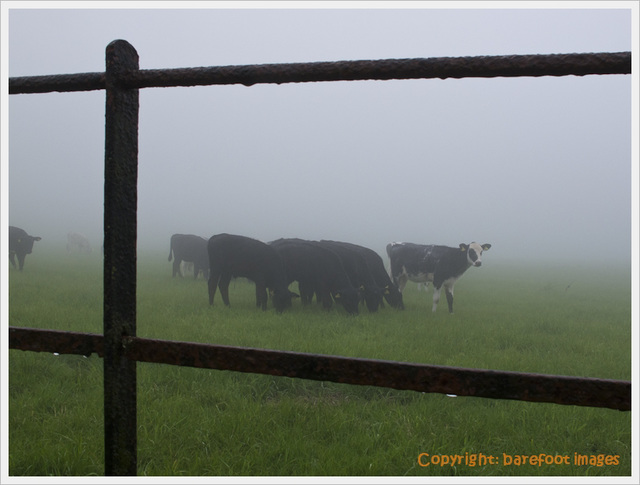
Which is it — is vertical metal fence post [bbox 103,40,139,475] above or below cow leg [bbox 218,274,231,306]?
above

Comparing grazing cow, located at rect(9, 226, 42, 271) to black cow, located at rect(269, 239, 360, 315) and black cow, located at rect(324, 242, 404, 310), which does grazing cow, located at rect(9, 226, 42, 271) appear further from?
black cow, located at rect(324, 242, 404, 310)

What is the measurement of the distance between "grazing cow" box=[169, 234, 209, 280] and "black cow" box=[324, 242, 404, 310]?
373cm

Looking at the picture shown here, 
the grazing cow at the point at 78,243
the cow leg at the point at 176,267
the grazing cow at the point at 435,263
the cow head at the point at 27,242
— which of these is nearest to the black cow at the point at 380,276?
the grazing cow at the point at 435,263

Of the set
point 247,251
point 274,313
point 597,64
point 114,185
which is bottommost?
point 274,313

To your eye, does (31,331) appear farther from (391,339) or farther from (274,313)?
(274,313)

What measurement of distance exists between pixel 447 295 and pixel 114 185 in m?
8.54

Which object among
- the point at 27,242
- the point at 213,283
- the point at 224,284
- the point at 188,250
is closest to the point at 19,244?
the point at 27,242

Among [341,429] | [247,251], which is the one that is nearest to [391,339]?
[341,429]

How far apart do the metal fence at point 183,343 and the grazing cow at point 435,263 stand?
8.47m

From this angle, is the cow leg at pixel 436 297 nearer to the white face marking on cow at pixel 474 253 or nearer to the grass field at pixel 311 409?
the white face marking on cow at pixel 474 253

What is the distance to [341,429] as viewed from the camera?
10.0 ft

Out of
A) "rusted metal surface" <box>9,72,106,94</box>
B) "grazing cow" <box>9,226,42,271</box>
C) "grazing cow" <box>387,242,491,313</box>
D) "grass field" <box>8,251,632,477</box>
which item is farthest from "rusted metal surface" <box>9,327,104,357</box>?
"grazing cow" <box>387,242,491,313</box>

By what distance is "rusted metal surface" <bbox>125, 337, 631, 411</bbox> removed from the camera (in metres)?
0.96

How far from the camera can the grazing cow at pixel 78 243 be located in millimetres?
11720
